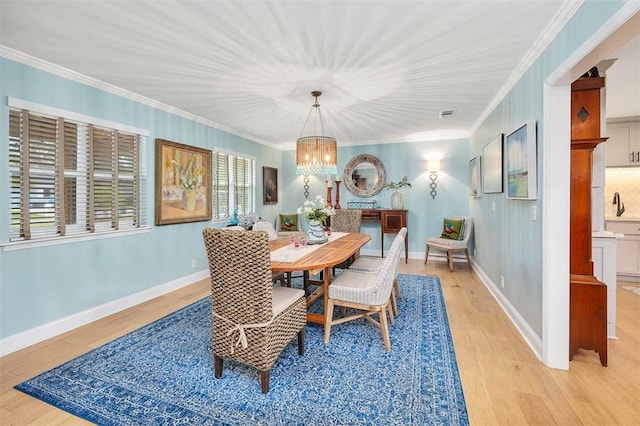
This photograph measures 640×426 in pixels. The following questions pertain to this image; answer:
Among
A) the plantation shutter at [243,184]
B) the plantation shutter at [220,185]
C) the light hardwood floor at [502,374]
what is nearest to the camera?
the light hardwood floor at [502,374]

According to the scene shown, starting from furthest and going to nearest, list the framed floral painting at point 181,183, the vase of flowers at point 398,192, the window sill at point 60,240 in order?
the vase of flowers at point 398,192 < the framed floral painting at point 181,183 < the window sill at point 60,240

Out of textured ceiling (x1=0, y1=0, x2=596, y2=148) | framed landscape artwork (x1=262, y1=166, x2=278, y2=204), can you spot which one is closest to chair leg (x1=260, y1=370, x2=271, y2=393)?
textured ceiling (x1=0, y1=0, x2=596, y2=148)

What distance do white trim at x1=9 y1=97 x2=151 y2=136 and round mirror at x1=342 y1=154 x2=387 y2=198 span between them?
12.5ft

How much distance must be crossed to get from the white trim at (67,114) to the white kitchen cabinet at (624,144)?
251 inches

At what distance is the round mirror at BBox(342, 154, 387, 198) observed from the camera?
5844mm

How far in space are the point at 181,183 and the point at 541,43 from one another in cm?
399

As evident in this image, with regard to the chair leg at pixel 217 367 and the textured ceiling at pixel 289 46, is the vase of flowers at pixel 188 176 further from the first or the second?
the chair leg at pixel 217 367

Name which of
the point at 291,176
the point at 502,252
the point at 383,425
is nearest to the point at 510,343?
the point at 502,252

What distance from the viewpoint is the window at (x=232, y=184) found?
14.9ft

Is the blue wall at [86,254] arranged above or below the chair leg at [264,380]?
above

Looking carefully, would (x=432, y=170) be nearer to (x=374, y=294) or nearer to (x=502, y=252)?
(x=502, y=252)

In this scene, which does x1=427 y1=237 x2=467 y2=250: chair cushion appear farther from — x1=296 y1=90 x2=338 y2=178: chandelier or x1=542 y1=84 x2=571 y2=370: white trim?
x1=542 y1=84 x2=571 y2=370: white trim

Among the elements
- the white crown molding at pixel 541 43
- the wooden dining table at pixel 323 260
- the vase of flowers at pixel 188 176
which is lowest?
the wooden dining table at pixel 323 260

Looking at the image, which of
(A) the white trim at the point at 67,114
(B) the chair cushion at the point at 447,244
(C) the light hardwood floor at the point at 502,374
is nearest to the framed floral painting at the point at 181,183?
(A) the white trim at the point at 67,114
